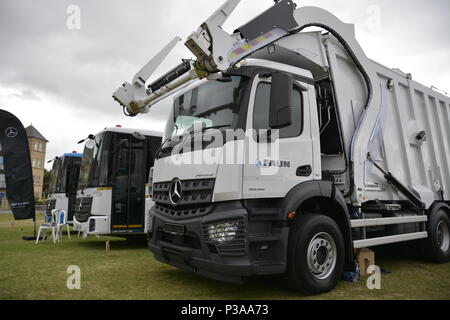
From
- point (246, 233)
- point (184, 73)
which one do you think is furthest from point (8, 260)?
point (246, 233)

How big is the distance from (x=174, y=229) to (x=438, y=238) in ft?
17.7

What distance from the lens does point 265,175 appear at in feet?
12.7

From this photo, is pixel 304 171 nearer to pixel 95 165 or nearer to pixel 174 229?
pixel 174 229

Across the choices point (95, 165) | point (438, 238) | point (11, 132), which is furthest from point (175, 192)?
point (11, 132)

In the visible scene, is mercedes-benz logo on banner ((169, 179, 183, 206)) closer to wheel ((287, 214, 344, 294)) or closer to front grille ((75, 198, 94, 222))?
wheel ((287, 214, 344, 294))

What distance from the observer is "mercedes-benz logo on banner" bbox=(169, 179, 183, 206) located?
4.18 meters

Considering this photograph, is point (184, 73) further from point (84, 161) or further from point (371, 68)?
point (84, 161)

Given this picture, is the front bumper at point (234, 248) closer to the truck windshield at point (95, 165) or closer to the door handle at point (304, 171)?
the door handle at point (304, 171)

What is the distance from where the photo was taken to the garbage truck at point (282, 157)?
3.76 meters

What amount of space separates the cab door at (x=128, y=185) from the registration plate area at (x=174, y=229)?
434 cm

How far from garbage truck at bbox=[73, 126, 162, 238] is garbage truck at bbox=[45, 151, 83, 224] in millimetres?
2946

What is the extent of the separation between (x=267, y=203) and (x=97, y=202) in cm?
549

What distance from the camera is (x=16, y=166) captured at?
31.2 feet

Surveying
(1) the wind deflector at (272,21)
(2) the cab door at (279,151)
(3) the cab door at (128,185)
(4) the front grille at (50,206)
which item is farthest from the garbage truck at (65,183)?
(2) the cab door at (279,151)
